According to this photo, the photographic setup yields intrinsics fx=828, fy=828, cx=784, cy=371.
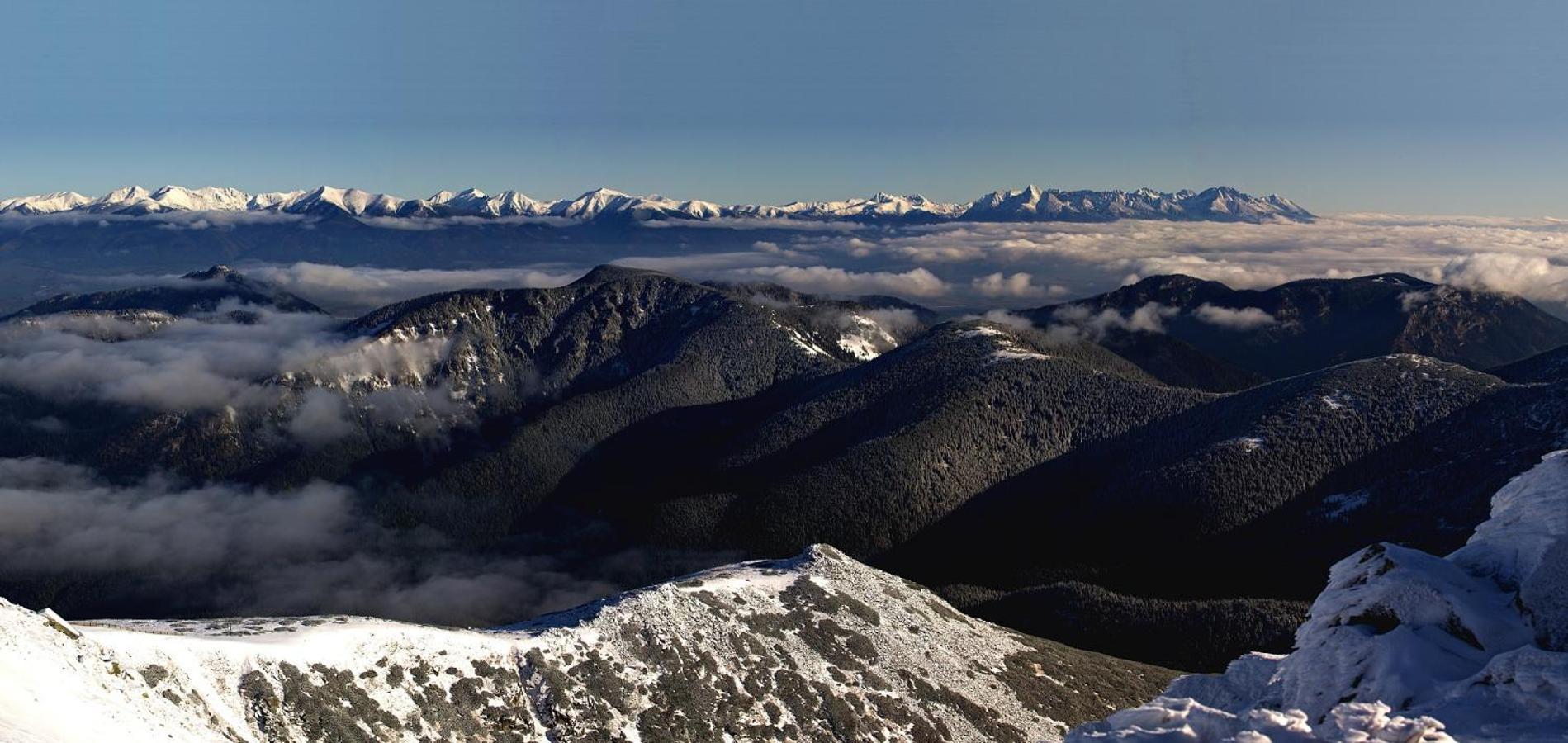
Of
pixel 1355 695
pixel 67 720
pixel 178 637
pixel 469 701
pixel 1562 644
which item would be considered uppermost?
pixel 1562 644

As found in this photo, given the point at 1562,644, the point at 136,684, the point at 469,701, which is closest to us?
the point at 1562,644

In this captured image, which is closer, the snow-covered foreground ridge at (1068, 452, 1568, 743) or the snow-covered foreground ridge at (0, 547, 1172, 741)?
the snow-covered foreground ridge at (1068, 452, 1568, 743)

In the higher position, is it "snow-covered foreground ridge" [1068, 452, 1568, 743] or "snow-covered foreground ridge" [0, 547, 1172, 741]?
"snow-covered foreground ridge" [1068, 452, 1568, 743]

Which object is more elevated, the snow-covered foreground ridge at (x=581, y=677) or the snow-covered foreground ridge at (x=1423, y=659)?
the snow-covered foreground ridge at (x=1423, y=659)

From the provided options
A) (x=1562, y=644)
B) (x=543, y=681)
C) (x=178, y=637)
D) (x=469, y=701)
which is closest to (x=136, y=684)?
(x=178, y=637)

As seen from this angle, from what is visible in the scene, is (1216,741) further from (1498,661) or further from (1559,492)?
(1559,492)
